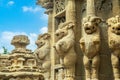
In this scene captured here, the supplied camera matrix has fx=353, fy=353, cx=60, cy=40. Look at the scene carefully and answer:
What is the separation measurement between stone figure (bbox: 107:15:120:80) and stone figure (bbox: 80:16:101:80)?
1.32ft

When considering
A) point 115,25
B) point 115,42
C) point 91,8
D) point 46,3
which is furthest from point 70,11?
point 46,3

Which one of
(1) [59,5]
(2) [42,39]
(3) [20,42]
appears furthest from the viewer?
(3) [20,42]

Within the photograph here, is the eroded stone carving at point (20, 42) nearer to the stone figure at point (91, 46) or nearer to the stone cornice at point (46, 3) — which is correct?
the stone cornice at point (46, 3)

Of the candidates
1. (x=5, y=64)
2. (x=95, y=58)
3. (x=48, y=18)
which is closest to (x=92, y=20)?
(x=95, y=58)

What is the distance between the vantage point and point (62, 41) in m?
11.3

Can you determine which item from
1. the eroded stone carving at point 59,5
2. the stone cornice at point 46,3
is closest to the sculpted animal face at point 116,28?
the eroded stone carving at point 59,5

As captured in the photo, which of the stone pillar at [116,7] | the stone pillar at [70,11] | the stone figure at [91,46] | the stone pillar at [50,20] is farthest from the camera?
the stone pillar at [50,20]

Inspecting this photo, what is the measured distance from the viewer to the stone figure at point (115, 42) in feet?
34.3

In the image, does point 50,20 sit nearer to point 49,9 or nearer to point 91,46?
point 49,9

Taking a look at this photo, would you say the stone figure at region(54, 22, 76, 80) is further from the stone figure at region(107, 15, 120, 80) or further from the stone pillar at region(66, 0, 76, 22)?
the stone figure at region(107, 15, 120, 80)

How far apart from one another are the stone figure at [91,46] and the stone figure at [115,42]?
1.32ft

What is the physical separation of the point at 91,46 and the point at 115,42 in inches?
28.6

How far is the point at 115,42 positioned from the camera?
411 inches

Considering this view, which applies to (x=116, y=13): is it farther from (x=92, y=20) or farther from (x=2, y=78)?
(x=2, y=78)
